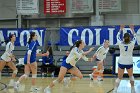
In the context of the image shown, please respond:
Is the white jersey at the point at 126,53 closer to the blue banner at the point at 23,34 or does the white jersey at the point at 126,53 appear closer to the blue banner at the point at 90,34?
the blue banner at the point at 90,34

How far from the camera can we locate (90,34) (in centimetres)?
2186

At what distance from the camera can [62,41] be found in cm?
2220

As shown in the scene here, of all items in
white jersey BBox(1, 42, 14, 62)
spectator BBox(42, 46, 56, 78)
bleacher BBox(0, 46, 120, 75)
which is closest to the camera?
white jersey BBox(1, 42, 14, 62)

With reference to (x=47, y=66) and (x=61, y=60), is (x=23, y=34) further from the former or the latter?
(x=47, y=66)

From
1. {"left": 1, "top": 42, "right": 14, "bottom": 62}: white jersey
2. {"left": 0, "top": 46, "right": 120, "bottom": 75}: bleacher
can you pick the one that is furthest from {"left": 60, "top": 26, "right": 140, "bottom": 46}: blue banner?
{"left": 1, "top": 42, "right": 14, "bottom": 62}: white jersey

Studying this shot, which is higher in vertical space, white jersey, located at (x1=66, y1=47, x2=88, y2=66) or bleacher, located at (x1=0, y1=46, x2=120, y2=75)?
white jersey, located at (x1=66, y1=47, x2=88, y2=66)

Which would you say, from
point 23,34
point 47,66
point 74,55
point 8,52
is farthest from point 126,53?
point 23,34

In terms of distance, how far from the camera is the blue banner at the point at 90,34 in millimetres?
21484

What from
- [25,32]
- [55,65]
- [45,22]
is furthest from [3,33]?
[55,65]

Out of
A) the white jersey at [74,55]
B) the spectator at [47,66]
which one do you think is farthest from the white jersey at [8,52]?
the spectator at [47,66]

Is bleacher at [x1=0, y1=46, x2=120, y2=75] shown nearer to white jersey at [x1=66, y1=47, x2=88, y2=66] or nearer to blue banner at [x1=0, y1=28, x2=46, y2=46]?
blue banner at [x1=0, y1=28, x2=46, y2=46]

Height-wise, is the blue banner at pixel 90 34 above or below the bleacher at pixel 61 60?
above

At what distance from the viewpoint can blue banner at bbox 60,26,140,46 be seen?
21.5m

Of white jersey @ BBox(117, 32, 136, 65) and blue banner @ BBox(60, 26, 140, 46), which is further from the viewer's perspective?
blue banner @ BBox(60, 26, 140, 46)
